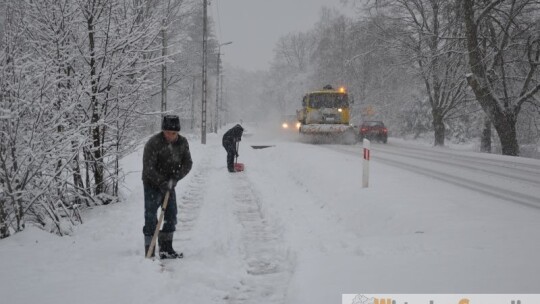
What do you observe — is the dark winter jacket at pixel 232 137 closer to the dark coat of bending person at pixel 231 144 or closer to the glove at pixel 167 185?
the dark coat of bending person at pixel 231 144

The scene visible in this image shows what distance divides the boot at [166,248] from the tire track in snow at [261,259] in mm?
922

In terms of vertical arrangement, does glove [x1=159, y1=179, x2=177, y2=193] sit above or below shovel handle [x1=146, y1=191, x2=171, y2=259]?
above

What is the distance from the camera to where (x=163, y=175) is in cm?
618

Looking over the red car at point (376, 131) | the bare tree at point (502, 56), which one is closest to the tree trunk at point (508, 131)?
the bare tree at point (502, 56)

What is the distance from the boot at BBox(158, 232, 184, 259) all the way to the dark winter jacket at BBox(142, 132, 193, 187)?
0.70m

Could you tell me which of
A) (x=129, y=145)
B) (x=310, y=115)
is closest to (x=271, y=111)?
(x=310, y=115)

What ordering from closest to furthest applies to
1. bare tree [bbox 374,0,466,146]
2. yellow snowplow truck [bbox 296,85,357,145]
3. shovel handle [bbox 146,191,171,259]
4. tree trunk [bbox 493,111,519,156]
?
shovel handle [bbox 146,191,171,259] < tree trunk [bbox 493,111,519,156] < bare tree [bbox 374,0,466,146] < yellow snowplow truck [bbox 296,85,357,145]

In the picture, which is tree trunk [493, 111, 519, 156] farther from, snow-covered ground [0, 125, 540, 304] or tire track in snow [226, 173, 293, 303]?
tire track in snow [226, 173, 293, 303]

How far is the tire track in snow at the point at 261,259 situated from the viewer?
4.86 metres

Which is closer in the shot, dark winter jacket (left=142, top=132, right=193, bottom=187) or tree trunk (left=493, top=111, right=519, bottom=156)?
dark winter jacket (left=142, top=132, right=193, bottom=187)

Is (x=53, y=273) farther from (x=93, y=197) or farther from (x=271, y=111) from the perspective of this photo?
(x=271, y=111)

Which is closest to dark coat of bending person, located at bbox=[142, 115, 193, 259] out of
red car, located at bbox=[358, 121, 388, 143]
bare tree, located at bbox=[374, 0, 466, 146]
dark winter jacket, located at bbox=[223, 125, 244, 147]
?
dark winter jacket, located at bbox=[223, 125, 244, 147]

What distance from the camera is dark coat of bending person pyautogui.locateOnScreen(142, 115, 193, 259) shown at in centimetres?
609

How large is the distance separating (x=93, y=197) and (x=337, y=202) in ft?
15.8
